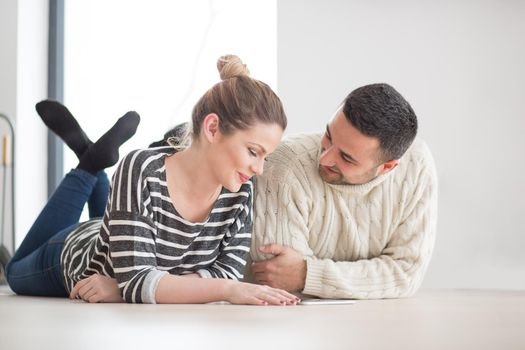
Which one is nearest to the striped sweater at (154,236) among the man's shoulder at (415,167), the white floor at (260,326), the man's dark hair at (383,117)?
the white floor at (260,326)

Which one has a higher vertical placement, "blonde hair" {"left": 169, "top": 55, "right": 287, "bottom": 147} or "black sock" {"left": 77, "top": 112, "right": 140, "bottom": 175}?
"blonde hair" {"left": 169, "top": 55, "right": 287, "bottom": 147}

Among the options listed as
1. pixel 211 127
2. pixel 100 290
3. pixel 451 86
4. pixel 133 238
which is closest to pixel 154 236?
pixel 133 238

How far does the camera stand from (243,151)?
1948mm

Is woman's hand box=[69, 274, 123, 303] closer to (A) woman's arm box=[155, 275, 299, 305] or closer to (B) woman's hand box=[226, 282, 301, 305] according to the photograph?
(A) woman's arm box=[155, 275, 299, 305]

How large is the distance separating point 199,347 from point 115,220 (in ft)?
2.62

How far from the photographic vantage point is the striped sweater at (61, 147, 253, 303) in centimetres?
193

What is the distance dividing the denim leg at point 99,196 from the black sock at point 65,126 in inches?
3.9

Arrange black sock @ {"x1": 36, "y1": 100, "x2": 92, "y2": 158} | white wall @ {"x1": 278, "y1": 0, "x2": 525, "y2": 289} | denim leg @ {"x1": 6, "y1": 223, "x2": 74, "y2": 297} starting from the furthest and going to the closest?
1. white wall @ {"x1": 278, "y1": 0, "x2": 525, "y2": 289}
2. black sock @ {"x1": 36, "y1": 100, "x2": 92, "y2": 158}
3. denim leg @ {"x1": 6, "y1": 223, "x2": 74, "y2": 297}

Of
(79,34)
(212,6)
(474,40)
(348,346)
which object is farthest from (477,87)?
(348,346)

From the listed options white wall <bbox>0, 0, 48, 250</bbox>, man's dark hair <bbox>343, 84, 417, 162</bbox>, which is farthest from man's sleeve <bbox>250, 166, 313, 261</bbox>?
white wall <bbox>0, 0, 48, 250</bbox>

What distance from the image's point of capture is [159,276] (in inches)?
75.9

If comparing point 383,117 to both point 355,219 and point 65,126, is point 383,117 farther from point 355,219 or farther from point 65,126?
point 65,126

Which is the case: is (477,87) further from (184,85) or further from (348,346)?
(348,346)

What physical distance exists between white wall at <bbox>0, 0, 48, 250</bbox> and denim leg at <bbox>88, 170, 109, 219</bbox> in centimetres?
132
